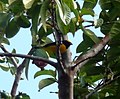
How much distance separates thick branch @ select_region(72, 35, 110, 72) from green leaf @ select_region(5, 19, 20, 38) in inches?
11.7

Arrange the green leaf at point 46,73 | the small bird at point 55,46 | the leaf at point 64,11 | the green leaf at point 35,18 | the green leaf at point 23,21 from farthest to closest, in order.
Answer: the green leaf at point 46,73 < the green leaf at point 23,21 < the small bird at point 55,46 < the green leaf at point 35,18 < the leaf at point 64,11

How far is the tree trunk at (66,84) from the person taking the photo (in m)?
1.05

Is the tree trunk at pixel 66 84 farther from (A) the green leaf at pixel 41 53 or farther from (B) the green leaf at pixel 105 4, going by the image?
(B) the green leaf at pixel 105 4

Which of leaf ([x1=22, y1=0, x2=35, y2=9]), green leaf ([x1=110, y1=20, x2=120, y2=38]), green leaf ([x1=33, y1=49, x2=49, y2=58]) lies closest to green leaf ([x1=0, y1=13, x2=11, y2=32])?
green leaf ([x1=33, y1=49, x2=49, y2=58])

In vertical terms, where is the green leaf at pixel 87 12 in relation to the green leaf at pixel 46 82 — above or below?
above

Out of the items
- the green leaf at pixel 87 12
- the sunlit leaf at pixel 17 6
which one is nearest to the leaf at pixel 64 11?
the sunlit leaf at pixel 17 6

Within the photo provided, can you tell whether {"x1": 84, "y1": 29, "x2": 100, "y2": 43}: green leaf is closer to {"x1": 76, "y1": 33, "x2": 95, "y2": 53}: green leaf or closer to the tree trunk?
{"x1": 76, "y1": 33, "x2": 95, "y2": 53}: green leaf

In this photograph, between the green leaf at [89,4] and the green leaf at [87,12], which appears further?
the green leaf at [89,4]

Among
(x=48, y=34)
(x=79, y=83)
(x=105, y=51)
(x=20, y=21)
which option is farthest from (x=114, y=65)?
(x=20, y=21)

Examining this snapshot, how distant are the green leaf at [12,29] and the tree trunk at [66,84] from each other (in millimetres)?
316

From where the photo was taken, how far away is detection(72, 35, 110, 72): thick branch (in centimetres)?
109

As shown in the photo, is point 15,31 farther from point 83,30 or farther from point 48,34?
point 83,30

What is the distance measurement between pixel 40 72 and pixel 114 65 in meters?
0.33

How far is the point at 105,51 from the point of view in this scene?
1.35 meters
